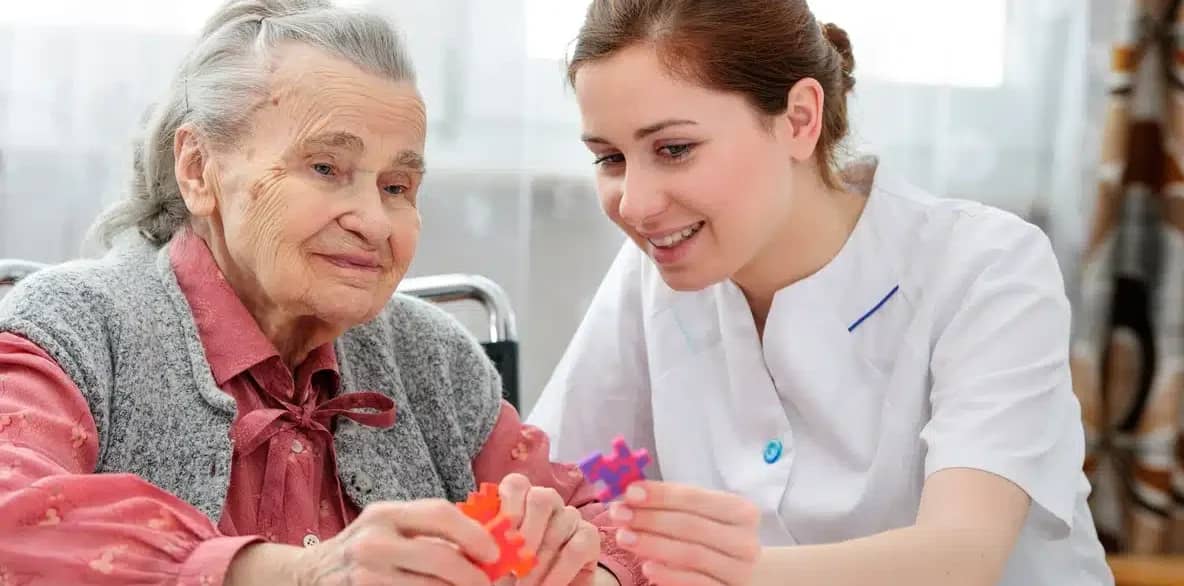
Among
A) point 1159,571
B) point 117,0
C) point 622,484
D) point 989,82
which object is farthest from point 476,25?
point 1159,571

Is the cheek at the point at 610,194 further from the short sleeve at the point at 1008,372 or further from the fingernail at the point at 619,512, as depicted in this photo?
the fingernail at the point at 619,512

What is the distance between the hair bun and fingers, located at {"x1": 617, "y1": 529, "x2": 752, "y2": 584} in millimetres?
801

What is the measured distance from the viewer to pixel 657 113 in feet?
4.84

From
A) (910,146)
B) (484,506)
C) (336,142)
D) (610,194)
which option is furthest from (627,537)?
(910,146)

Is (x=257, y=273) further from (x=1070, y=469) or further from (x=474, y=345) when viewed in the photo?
(x=1070, y=469)

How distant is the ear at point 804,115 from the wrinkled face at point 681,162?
22mm

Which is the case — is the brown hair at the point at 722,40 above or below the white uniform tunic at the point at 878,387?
above

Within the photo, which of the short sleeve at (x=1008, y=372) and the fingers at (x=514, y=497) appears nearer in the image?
the fingers at (x=514, y=497)

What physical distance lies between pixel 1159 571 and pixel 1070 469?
1243mm

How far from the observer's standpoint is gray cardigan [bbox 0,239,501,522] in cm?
119

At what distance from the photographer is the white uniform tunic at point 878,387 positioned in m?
1.51

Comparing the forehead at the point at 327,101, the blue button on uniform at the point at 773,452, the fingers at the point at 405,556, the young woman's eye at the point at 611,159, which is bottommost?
the blue button on uniform at the point at 773,452

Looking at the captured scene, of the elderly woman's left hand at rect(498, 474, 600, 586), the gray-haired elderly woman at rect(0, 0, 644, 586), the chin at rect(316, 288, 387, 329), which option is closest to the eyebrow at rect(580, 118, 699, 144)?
the gray-haired elderly woman at rect(0, 0, 644, 586)

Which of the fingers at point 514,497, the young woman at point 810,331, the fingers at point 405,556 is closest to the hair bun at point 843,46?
the young woman at point 810,331
